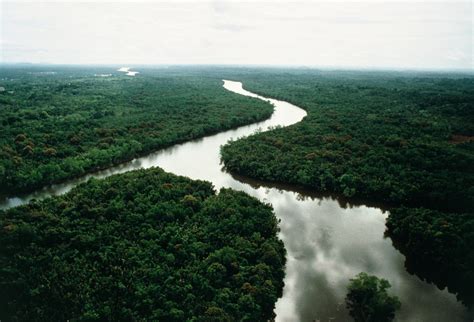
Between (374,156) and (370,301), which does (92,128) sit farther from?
(370,301)

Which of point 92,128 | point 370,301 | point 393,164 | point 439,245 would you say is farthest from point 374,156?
point 92,128

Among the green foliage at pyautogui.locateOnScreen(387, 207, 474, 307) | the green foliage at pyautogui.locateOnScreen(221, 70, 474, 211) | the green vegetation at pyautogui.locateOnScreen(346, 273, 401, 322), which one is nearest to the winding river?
the green vegetation at pyautogui.locateOnScreen(346, 273, 401, 322)

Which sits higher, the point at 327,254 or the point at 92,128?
the point at 92,128

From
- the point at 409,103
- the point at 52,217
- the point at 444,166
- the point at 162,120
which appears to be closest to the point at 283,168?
the point at 444,166

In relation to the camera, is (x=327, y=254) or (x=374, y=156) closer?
(x=327, y=254)

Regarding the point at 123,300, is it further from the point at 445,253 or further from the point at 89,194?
the point at 445,253

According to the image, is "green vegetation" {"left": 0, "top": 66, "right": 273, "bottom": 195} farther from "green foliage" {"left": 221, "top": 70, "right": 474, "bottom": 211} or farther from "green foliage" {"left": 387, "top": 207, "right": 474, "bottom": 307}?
"green foliage" {"left": 387, "top": 207, "right": 474, "bottom": 307}

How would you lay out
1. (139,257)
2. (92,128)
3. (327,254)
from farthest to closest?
(92,128) → (327,254) → (139,257)

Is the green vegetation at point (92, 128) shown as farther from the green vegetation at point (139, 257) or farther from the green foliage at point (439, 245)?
the green foliage at point (439, 245)

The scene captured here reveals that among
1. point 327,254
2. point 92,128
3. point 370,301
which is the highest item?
point 92,128
